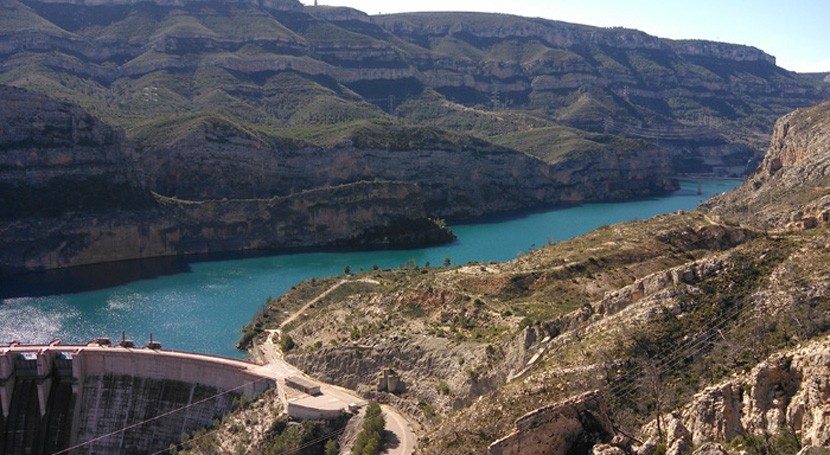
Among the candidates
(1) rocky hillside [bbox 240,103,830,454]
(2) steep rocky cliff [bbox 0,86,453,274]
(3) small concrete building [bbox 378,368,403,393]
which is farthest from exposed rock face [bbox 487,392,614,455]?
(2) steep rocky cliff [bbox 0,86,453,274]

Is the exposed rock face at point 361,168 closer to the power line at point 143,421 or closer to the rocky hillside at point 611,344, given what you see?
the rocky hillside at point 611,344

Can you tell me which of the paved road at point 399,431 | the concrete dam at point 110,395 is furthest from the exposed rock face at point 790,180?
the concrete dam at point 110,395

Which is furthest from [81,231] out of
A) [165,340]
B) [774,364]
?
[774,364]

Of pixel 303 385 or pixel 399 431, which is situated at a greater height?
pixel 399 431

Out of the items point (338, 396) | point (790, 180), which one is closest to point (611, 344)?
point (338, 396)

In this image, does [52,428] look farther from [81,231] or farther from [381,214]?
[381,214]

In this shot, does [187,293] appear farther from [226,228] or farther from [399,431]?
[399,431]
